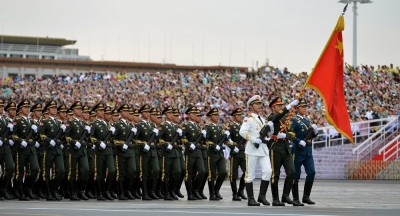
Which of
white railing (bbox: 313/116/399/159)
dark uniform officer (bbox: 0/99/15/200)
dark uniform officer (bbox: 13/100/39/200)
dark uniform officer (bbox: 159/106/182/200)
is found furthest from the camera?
white railing (bbox: 313/116/399/159)

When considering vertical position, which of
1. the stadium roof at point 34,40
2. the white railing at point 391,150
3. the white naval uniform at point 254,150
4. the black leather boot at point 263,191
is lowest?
the black leather boot at point 263,191

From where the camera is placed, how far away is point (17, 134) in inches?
864

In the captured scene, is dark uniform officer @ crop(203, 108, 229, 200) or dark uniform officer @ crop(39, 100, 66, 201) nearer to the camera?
dark uniform officer @ crop(203, 108, 229, 200)

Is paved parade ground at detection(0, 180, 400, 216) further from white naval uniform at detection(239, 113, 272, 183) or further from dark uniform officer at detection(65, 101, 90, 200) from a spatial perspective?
dark uniform officer at detection(65, 101, 90, 200)

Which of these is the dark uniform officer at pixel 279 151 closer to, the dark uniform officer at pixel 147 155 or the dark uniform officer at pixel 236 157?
the dark uniform officer at pixel 236 157

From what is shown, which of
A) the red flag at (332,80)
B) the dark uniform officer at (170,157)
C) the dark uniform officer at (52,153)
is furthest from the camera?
the dark uniform officer at (170,157)

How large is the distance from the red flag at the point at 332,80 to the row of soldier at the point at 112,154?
2.28m

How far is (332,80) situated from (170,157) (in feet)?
12.9

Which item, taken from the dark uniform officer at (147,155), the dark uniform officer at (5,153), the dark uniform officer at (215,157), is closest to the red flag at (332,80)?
the dark uniform officer at (215,157)

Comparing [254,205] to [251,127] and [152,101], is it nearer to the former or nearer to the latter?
[251,127]

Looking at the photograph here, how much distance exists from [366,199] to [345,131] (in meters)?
2.35

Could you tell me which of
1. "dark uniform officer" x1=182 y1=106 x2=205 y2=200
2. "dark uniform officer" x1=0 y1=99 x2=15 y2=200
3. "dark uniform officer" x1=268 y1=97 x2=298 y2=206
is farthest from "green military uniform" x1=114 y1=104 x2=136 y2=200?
"dark uniform officer" x1=268 y1=97 x2=298 y2=206

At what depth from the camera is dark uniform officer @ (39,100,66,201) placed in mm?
22031

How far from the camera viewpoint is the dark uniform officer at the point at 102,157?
72.9 feet
